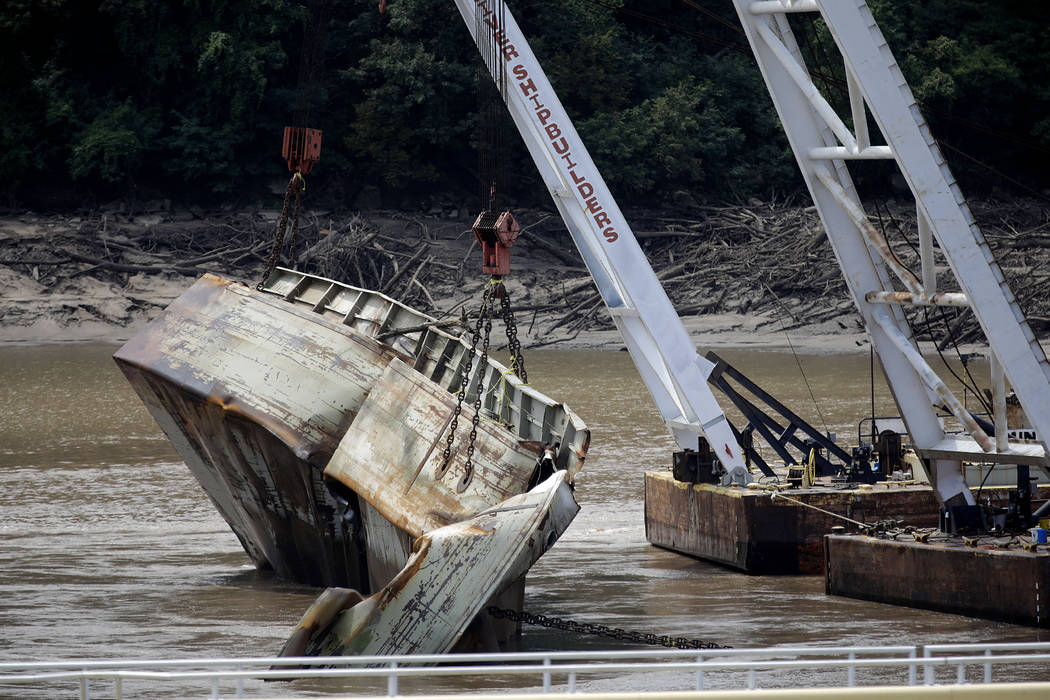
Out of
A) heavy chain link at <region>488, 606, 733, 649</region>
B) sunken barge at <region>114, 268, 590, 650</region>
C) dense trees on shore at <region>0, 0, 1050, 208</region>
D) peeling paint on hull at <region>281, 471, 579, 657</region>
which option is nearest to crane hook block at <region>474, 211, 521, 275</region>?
sunken barge at <region>114, 268, 590, 650</region>

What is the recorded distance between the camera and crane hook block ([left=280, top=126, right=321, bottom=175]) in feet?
62.6

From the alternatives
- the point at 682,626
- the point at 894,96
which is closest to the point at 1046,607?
the point at 682,626

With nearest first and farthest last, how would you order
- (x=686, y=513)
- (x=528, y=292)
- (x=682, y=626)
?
1. (x=682, y=626)
2. (x=686, y=513)
3. (x=528, y=292)

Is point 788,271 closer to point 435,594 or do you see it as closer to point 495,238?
point 495,238

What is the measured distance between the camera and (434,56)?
56344mm

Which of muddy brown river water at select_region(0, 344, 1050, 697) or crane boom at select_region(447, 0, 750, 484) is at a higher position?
crane boom at select_region(447, 0, 750, 484)

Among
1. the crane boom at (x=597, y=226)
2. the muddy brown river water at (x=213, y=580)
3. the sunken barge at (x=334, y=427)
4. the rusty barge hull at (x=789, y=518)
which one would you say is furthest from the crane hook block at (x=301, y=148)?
the rusty barge hull at (x=789, y=518)

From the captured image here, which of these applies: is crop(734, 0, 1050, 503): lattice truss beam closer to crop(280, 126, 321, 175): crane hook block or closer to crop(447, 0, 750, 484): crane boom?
crop(447, 0, 750, 484): crane boom

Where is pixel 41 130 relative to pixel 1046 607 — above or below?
above

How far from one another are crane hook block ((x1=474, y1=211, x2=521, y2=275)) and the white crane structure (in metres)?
3.32

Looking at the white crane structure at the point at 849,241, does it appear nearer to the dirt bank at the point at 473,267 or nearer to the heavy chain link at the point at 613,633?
the heavy chain link at the point at 613,633

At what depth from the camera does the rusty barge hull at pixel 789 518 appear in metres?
18.4

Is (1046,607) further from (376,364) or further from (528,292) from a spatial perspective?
(528,292)

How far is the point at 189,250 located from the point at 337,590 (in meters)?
40.1
